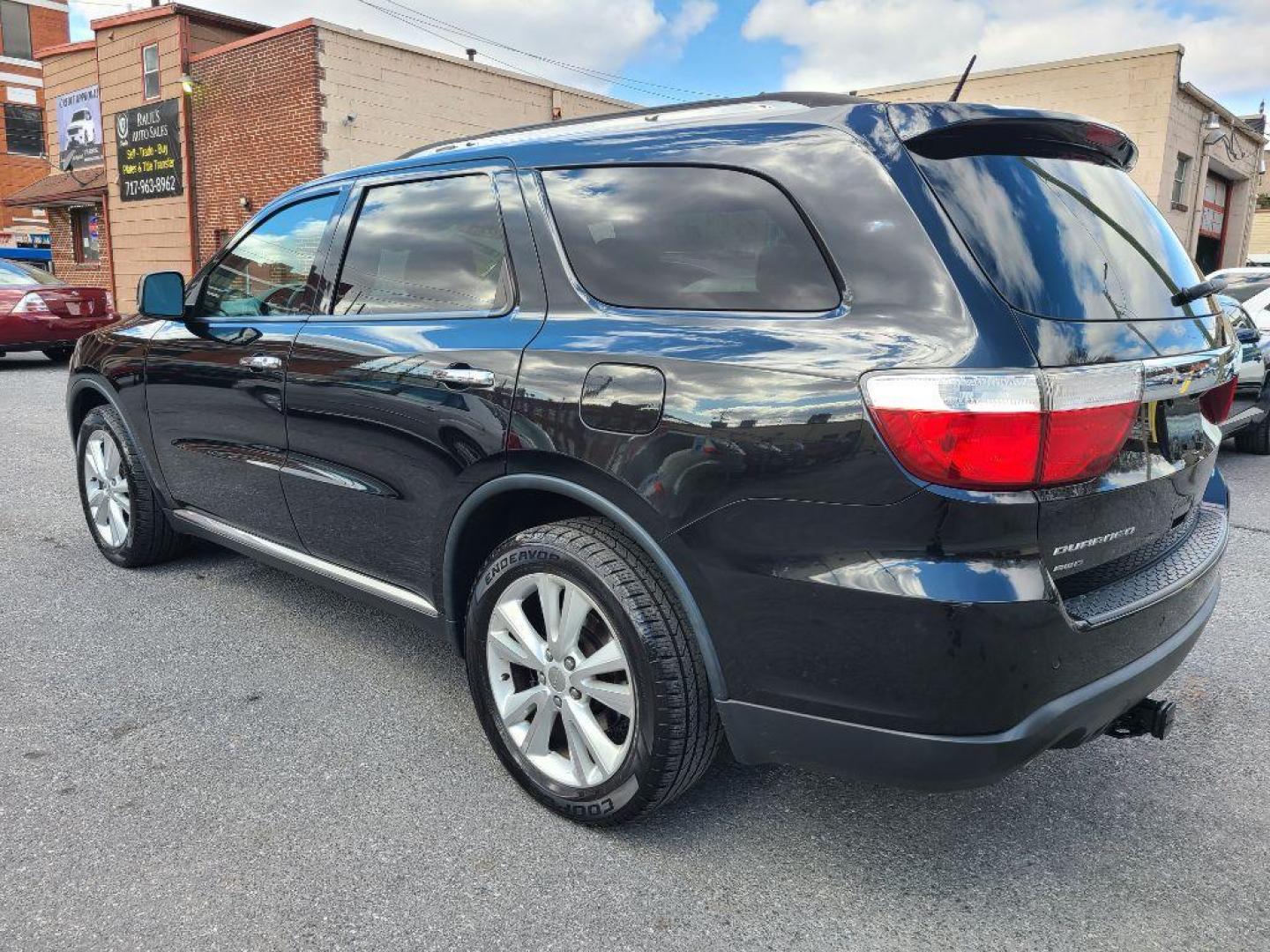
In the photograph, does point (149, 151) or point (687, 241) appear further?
point (149, 151)

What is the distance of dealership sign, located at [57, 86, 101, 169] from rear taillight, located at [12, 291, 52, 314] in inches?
487

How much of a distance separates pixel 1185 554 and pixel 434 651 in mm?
2500

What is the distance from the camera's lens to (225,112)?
18.7 m

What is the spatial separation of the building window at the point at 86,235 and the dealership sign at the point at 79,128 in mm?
1333

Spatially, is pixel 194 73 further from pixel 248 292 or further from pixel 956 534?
pixel 956 534

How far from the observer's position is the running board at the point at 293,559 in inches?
116

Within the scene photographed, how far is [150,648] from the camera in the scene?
11.7 feet

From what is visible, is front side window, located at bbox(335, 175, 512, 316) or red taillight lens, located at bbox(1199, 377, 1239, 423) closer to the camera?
red taillight lens, located at bbox(1199, 377, 1239, 423)

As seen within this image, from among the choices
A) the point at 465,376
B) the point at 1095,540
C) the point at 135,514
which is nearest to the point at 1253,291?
the point at 1095,540

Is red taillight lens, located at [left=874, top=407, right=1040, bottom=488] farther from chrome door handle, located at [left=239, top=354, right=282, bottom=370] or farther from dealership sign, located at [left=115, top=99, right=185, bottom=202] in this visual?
dealership sign, located at [left=115, top=99, right=185, bottom=202]

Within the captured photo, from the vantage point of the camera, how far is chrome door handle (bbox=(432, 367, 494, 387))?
250cm

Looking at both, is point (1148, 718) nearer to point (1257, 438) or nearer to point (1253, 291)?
point (1257, 438)

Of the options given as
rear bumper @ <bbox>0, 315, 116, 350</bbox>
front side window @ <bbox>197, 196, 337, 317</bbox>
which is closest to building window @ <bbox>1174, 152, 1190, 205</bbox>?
rear bumper @ <bbox>0, 315, 116, 350</bbox>

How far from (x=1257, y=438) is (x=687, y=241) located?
756 cm
